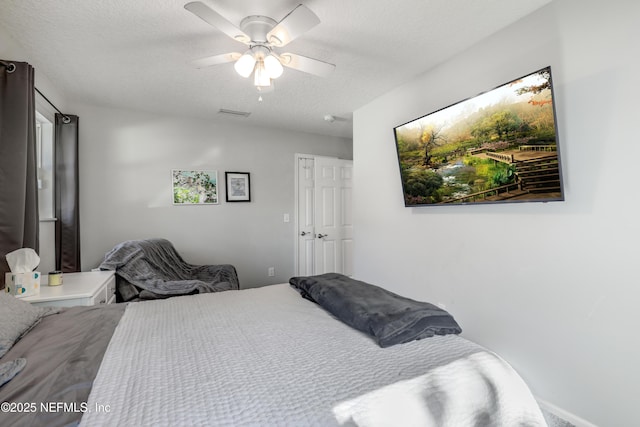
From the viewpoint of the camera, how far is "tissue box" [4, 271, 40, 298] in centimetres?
184

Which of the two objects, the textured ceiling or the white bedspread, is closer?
the white bedspread

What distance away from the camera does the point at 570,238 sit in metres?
1.72

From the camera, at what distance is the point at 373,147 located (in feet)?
10.9

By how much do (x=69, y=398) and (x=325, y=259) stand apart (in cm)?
384

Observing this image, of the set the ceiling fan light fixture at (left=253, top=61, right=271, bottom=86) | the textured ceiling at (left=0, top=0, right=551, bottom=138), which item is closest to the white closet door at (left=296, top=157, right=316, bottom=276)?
the textured ceiling at (left=0, top=0, right=551, bottom=138)

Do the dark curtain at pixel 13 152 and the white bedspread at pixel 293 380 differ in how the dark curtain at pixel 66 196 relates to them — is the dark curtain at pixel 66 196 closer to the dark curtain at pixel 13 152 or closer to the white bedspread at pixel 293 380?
the dark curtain at pixel 13 152

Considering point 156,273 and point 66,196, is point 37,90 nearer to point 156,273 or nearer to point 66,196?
point 66,196

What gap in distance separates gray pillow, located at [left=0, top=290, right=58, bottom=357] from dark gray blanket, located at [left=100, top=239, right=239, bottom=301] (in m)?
1.22

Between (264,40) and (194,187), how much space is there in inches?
92.5

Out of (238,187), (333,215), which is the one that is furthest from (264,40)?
(333,215)

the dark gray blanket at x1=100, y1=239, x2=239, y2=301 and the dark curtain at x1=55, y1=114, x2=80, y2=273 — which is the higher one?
the dark curtain at x1=55, y1=114, x2=80, y2=273

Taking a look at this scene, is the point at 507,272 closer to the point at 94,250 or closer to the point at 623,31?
the point at 623,31

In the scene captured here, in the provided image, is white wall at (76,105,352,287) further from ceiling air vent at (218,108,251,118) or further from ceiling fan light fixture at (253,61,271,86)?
ceiling fan light fixture at (253,61,271,86)

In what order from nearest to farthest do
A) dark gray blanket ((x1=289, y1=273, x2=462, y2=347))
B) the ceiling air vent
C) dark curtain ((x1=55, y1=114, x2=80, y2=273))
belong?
dark gray blanket ((x1=289, y1=273, x2=462, y2=347)) < dark curtain ((x1=55, y1=114, x2=80, y2=273)) < the ceiling air vent
